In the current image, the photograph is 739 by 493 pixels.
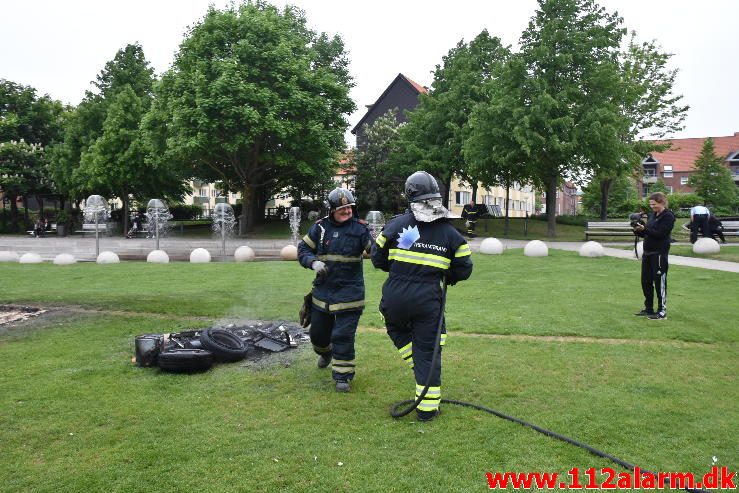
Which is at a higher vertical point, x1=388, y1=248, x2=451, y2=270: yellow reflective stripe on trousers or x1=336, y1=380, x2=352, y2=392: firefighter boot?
x1=388, y1=248, x2=451, y2=270: yellow reflective stripe on trousers

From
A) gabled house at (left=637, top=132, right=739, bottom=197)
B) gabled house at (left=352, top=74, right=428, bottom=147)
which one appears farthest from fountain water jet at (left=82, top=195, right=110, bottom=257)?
gabled house at (left=637, top=132, right=739, bottom=197)

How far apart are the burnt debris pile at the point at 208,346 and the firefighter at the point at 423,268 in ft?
7.93

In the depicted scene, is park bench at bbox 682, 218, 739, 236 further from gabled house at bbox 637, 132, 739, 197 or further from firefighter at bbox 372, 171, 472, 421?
gabled house at bbox 637, 132, 739, 197

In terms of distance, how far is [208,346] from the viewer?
21.2ft

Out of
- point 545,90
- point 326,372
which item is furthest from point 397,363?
point 545,90

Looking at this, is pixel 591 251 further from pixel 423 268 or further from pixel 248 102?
pixel 248 102

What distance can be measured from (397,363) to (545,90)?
25.8 metres

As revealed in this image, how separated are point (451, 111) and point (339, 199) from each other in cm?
3374

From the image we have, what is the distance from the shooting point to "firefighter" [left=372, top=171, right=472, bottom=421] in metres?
4.81

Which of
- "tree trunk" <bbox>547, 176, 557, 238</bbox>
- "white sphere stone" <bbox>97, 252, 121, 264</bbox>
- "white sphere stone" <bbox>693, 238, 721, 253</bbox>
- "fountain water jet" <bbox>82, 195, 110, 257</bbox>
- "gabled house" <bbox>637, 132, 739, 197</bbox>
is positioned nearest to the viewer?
"white sphere stone" <bbox>693, 238, 721, 253</bbox>

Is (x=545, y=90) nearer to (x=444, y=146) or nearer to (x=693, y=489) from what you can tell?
(x=444, y=146)

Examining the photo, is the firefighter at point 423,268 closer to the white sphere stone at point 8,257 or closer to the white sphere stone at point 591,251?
the white sphere stone at point 591,251

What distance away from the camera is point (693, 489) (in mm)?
3562

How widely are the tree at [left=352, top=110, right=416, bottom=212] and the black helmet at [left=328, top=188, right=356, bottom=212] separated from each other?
120 ft
